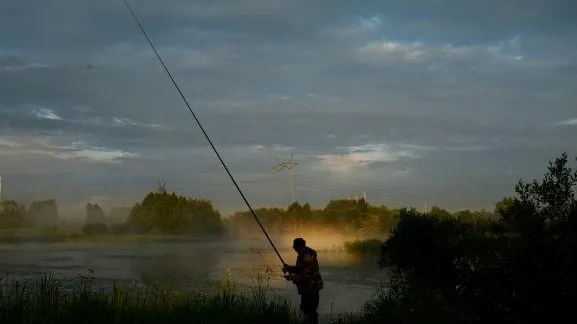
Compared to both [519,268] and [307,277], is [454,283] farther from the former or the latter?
[519,268]

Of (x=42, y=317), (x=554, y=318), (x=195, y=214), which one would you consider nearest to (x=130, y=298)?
(x=42, y=317)

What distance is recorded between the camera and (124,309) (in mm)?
10289

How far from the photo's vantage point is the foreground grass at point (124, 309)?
934 cm

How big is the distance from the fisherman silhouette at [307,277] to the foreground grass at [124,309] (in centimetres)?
31

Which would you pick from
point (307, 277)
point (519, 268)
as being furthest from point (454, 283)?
point (519, 268)

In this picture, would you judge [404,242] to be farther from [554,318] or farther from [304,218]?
[304,218]

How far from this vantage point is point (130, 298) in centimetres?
1137

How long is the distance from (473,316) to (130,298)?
22.5 feet

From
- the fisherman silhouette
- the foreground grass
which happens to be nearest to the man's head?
the fisherman silhouette

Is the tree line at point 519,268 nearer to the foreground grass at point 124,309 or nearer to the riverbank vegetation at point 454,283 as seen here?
the riverbank vegetation at point 454,283

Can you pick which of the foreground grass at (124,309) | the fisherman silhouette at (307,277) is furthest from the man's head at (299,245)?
the foreground grass at (124,309)

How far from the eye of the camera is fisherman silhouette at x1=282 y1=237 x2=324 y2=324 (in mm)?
10172

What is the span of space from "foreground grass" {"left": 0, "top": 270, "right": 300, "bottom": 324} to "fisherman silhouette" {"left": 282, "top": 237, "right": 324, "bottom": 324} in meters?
0.31

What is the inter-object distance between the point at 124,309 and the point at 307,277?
3286 mm
